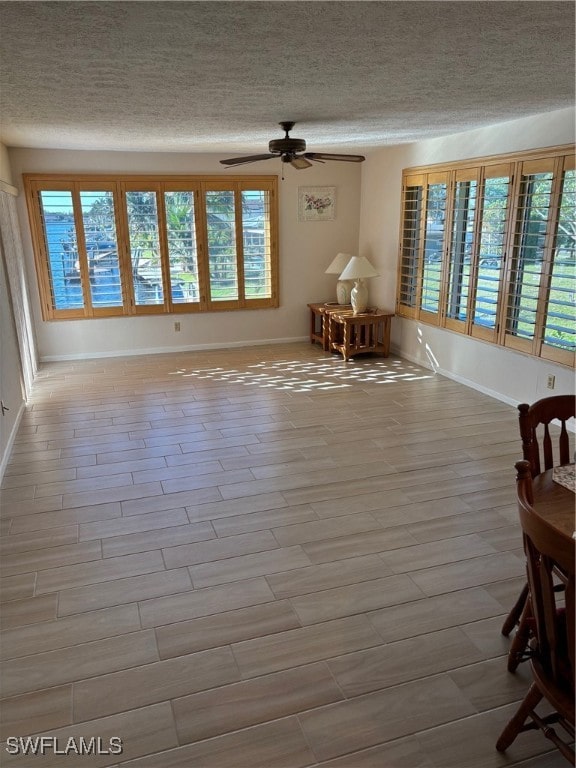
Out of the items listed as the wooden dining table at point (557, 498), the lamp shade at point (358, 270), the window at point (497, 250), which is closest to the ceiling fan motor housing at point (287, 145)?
the window at point (497, 250)

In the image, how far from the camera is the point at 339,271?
6.82 m

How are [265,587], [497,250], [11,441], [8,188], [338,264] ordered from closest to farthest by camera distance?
[265,587], [11,441], [497,250], [8,188], [338,264]

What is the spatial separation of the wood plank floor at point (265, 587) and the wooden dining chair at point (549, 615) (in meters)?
0.40

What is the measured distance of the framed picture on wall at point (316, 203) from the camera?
685 cm

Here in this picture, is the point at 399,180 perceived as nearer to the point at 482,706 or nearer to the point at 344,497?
the point at 344,497

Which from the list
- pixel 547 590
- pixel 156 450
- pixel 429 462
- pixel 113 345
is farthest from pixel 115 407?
pixel 547 590

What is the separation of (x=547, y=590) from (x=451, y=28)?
2.01 meters

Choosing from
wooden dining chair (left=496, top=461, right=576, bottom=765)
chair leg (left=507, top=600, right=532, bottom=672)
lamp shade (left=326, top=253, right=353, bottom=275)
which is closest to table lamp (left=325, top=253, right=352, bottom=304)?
lamp shade (left=326, top=253, right=353, bottom=275)

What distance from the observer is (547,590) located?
4.54 ft

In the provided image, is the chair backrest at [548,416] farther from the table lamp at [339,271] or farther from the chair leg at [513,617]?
the table lamp at [339,271]

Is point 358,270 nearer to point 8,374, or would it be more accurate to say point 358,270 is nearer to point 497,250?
point 497,250

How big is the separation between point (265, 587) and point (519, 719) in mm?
1143

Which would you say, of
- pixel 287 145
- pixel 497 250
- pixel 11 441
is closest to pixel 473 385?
pixel 497 250

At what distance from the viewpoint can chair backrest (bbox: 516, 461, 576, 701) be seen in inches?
50.3
